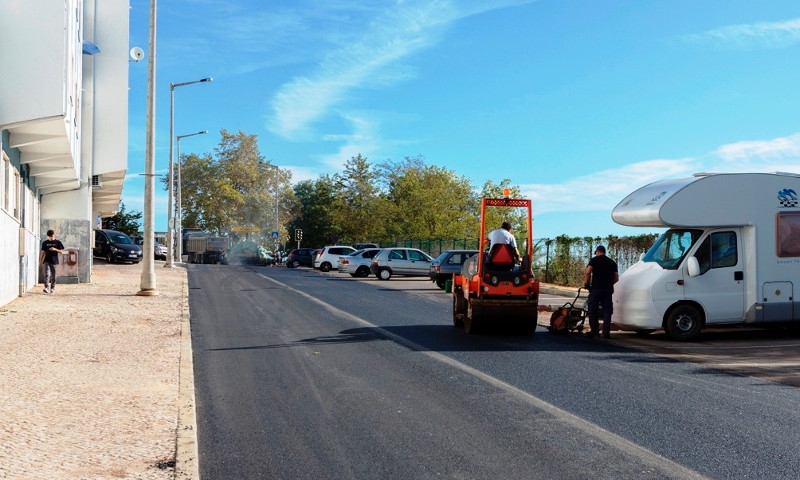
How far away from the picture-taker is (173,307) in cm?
1983

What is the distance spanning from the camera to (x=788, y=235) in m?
14.9

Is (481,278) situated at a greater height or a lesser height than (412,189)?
lesser

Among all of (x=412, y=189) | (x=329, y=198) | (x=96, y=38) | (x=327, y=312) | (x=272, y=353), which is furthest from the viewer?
(x=329, y=198)

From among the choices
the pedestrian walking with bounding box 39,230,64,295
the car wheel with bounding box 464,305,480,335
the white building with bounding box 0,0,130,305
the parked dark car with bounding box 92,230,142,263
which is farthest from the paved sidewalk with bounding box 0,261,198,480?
the parked dark car with bounding box 92,230,142,263

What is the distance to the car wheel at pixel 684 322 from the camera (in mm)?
14547

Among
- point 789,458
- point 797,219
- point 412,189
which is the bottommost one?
point 789,458

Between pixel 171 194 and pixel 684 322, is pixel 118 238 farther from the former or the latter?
pixel 684 322

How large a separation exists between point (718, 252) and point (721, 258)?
4.7 inches

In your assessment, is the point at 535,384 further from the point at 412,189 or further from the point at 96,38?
the point at 412,189

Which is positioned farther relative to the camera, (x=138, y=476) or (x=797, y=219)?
(x=797, y=219)

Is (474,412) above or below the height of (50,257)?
below

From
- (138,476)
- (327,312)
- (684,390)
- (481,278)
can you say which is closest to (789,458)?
(684,390)

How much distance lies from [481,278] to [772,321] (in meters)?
5.22

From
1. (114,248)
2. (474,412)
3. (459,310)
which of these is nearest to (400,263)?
(114,248)
